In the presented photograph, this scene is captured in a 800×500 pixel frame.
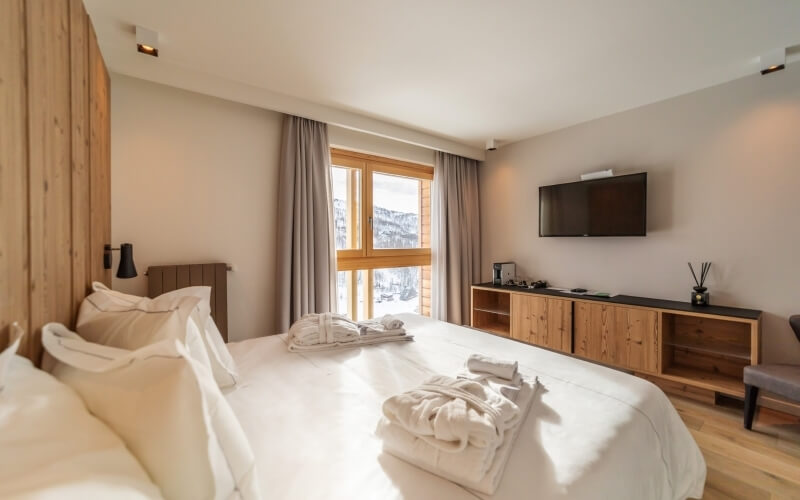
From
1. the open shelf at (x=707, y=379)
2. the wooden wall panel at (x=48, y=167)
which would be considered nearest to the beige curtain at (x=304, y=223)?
the wooden wall panel at (x=48, y=167)

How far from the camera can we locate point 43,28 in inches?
39.9

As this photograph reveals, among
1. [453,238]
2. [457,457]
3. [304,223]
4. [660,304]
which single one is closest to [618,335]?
[660,304]

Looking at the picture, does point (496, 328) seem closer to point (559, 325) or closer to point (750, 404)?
point (559, 325)

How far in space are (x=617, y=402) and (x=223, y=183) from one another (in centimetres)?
307

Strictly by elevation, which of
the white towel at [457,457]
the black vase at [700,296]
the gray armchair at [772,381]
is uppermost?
the black vase at [700,296]

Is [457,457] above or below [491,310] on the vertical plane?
above

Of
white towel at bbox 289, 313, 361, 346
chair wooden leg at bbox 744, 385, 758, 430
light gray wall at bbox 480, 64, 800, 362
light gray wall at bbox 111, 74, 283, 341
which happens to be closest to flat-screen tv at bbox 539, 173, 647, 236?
light gray wall at bbox 480, 64, 800, 362

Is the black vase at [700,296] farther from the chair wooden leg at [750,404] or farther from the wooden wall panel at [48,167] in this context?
the wooden wall panel at [48,167]

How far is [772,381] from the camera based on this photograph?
2.04 m

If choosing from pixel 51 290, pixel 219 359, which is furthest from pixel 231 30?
pixel 219 359

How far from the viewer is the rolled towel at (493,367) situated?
1.34 meters

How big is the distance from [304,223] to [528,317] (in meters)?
2.61

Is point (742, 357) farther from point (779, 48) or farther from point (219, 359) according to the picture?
point (219, 359)

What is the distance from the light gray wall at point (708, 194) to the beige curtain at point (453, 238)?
0.98 metres
